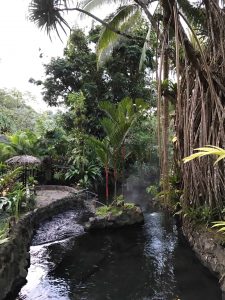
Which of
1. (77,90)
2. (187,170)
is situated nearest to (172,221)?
(187,170)

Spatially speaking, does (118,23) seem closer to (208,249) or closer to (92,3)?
(92,3)

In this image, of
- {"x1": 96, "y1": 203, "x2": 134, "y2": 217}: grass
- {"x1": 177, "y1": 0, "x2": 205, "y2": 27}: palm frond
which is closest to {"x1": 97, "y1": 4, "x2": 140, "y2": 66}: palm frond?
{"x1": 177, "y1": 0, "x2": 205, "y2": 27}: palm frond

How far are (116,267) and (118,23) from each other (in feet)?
17.1

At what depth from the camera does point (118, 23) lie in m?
7.46

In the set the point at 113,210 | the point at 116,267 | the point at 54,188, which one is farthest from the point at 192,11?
the point at 54,188

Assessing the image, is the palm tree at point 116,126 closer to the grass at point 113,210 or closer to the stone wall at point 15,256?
the grass at point 113,210

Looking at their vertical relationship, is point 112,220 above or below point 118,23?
A: below

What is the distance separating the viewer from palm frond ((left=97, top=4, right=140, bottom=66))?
23.7 ft

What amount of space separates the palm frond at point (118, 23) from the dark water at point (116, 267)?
4261mm

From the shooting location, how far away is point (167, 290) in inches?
169

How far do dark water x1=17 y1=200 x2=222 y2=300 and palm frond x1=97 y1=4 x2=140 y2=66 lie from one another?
14.0 ft

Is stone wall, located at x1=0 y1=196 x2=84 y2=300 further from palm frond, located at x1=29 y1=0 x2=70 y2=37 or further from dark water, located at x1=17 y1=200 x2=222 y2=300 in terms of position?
palm frond, located at x1=29 y1=0 x2=70 y2=37

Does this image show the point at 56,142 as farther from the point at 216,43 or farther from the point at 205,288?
the point at 205,288

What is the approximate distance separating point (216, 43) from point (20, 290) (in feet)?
16.1
